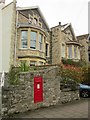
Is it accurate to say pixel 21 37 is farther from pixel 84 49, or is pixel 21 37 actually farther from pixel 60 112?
pixel 84 49

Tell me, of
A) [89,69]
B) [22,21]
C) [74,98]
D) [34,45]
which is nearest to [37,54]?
[34,45]

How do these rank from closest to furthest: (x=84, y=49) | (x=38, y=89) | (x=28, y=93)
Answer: (x=28, y=93) → (x=38, y=89) → (x=84, y=49)

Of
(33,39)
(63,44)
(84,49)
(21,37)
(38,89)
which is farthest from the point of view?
(84,49)

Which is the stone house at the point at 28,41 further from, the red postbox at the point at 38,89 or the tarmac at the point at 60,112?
the tarmac at the point at 60,112

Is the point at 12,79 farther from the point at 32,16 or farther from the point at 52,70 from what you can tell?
the point at 32,16

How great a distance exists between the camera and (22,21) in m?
28.7

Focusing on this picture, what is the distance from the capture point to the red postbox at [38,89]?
14.6 m

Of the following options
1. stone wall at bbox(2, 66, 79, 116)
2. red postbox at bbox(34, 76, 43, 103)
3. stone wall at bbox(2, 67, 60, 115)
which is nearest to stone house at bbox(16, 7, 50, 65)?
stone wall at bbox(2, 66, 79, 116)

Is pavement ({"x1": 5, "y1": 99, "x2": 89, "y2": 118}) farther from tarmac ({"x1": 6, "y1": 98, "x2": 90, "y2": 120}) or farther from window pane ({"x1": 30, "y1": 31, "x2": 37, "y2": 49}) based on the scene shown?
window pane ({"x1": 30, "y1": 31, "x2": 37, "y2": 49})

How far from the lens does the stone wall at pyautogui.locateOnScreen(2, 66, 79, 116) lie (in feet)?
41.8

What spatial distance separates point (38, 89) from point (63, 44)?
2174 centimetres

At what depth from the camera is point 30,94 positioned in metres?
14.2

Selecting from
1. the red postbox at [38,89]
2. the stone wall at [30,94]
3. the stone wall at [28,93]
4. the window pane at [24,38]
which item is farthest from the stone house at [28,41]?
the red postbox at [38,89]

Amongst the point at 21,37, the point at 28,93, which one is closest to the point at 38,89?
the point at 28,93
